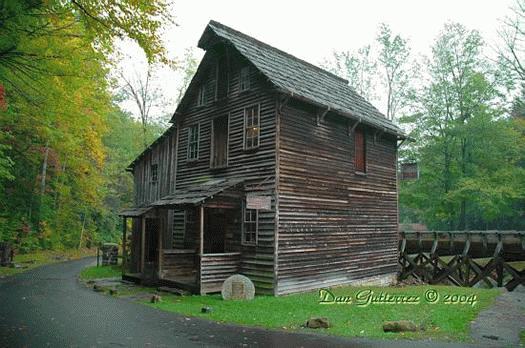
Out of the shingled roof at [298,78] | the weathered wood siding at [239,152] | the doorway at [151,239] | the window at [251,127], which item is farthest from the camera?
the doorway at [151,239]

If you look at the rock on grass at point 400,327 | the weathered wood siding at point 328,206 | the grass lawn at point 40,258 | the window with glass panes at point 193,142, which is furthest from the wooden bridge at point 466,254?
the grass lawn at point 40,258

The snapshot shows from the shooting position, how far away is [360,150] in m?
17.8

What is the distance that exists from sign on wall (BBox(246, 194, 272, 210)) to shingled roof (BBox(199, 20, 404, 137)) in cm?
366

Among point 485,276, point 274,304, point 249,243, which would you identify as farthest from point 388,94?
point 274,304

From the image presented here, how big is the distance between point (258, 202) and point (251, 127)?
10.9 ft

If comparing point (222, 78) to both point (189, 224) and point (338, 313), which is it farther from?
point (338, 313)

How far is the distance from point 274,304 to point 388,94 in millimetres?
27216

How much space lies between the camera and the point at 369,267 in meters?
17.7

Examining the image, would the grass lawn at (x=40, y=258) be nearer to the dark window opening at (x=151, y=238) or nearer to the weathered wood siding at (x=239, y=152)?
the dark window opening at (x=151, y=238)

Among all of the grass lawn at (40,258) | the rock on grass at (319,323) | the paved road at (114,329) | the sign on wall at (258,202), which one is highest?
the sign on wall at (258,202)

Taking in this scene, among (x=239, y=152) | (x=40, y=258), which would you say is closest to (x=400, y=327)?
(x=239, y=152)

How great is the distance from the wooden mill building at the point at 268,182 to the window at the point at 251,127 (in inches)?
1.7

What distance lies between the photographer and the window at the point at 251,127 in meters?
14.9

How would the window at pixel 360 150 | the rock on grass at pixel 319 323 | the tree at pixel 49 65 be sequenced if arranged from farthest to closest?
the window at pixel 360 150
the rock on grass at pixel 319 323
the tree at pixel 49 65
